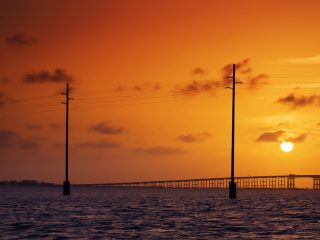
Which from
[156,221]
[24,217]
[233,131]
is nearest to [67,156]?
[233,131]

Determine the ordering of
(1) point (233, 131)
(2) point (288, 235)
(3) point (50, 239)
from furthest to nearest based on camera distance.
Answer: (1) point (233, 131)
(2) point (288, 235)
(3) point (50, 239)

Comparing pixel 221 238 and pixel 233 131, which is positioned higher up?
pixel 233 131

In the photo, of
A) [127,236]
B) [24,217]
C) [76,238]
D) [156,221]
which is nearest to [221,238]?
[127,236]

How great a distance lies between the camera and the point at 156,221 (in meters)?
49.8

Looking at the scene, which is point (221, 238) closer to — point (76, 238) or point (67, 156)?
point (76, 238)

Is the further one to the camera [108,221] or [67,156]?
[67,156]

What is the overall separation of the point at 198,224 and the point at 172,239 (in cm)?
1063

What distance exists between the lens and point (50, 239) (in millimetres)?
36781

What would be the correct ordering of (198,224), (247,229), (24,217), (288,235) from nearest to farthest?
1. (288,235)
2. (247,229)
3. (198,224)
4. (24,217)

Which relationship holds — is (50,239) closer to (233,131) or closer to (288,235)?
(288,235)

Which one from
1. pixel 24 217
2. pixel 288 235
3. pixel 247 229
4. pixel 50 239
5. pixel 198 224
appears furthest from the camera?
pixel 24 217

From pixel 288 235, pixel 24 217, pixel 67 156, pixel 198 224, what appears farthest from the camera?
pixel 67 156

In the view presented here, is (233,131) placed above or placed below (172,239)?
above

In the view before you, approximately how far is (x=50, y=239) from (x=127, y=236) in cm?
453
